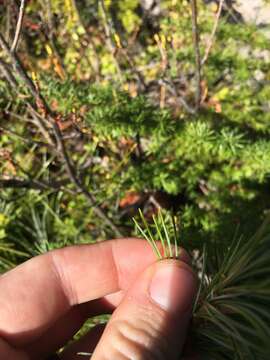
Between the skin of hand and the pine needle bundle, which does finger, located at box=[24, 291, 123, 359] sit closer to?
the skin of hand

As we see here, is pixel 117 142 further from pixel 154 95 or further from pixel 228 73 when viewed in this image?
pixel 228 73

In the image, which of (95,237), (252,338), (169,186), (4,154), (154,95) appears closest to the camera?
(252,338)

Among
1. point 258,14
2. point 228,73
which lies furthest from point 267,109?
point 258,14

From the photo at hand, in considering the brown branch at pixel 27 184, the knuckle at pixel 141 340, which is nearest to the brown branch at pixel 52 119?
the brown branch at pixel 27 184

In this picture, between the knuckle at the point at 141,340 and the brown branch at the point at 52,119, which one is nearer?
the knuckle at the point at 141,340

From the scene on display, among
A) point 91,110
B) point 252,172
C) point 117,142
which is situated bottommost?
point 252,172

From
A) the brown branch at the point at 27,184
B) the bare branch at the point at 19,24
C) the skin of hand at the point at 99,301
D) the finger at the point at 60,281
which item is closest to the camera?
the skin of hand at the point at 99,301

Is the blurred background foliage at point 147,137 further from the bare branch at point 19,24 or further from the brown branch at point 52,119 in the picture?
the bare branch at point 19,24

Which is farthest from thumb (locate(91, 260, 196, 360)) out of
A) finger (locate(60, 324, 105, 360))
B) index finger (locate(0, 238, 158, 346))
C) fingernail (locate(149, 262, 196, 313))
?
finger (locate(60, 324, 105, 360))
